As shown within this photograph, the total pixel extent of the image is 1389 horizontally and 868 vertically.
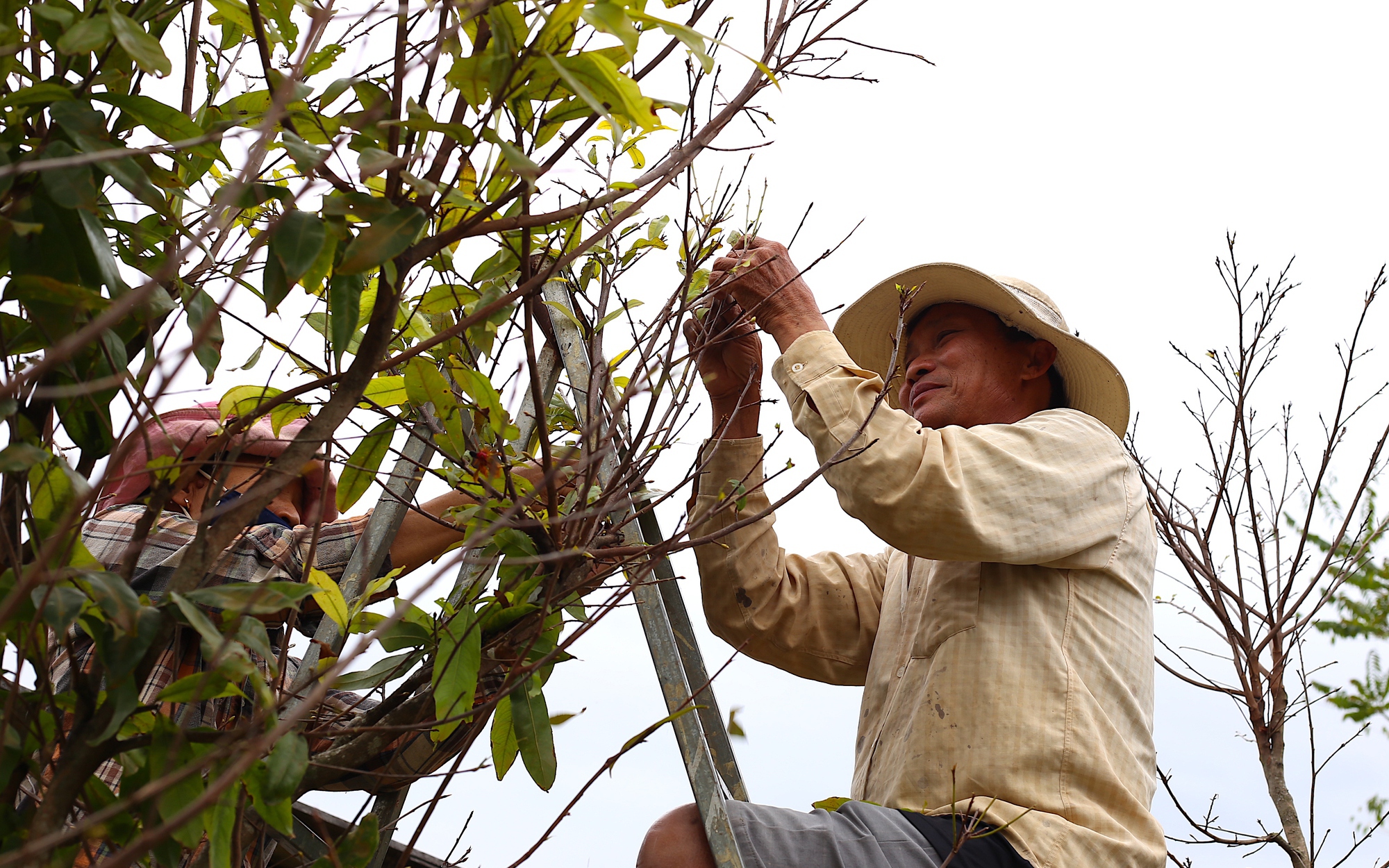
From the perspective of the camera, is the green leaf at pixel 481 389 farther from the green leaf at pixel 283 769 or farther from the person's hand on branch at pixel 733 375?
the person's hand on branch at pixel 733 375

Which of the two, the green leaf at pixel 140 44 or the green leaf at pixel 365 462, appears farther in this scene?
the green leaf at pixel 365 462

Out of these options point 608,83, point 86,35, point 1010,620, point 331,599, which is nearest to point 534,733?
point 331,599

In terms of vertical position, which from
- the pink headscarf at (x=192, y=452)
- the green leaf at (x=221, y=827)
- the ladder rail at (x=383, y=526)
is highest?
the pink headscarf at (x=192, y=452)

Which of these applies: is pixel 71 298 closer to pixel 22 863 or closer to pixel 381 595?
pixel 22 863

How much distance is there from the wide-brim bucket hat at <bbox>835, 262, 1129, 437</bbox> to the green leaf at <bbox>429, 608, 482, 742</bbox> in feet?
4.42

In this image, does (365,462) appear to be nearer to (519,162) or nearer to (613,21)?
(519,162)

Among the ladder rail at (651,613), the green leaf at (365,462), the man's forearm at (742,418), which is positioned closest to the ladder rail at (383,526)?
the ladder rail at (651,613)

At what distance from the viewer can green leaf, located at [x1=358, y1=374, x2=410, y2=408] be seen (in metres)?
1.48

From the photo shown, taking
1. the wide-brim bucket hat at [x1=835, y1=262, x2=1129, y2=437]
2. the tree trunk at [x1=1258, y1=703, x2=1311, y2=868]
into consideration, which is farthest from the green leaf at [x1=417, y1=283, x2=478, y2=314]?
the tree trunk at [x1=1258, y1=703, x2=1311, y2=868]

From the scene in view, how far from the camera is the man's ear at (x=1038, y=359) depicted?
8.89ft

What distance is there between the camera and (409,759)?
1.67 m

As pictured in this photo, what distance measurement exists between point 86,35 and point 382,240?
0.30 m

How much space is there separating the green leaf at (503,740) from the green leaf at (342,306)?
55cm

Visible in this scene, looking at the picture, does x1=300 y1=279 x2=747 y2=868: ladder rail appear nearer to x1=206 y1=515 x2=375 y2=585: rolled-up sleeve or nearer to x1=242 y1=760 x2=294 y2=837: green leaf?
x1=206 y1=515 x2=375 y2=585: rolled-up sleeve
